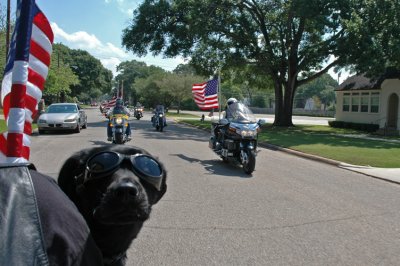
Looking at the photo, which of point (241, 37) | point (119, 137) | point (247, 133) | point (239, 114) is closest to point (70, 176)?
point (247, 133)

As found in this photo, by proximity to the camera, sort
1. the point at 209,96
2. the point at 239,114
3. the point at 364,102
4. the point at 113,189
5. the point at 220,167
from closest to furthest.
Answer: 1. the point at 113,189
2. the point at 220,167
3. the point at 239,114
4. the point at 209,96
5. the point at 364,102

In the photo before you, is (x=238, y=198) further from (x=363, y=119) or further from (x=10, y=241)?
(x=363, y=119)

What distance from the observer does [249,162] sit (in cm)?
1045

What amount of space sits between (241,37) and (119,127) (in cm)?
1703

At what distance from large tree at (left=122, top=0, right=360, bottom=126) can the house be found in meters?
4.31

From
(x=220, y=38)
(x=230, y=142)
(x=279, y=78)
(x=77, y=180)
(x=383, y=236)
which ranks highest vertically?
(x=220, y=38)

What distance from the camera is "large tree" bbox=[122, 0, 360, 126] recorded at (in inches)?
1098

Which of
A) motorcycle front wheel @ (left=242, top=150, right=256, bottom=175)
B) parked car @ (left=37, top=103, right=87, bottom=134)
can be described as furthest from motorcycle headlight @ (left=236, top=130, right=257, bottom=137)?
parked car @ (left=37, top=103, right=87, bottom=134)

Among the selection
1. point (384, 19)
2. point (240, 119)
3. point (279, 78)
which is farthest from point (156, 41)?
point (240, 119)

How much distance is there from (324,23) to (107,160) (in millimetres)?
24670

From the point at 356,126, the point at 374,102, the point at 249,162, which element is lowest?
the point at 356,126

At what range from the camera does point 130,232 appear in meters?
1.59

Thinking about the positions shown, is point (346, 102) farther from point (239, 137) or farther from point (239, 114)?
point (239, 137)

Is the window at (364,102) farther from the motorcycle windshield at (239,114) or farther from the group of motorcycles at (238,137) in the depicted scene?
the motorcycle windshield at (239,114)
